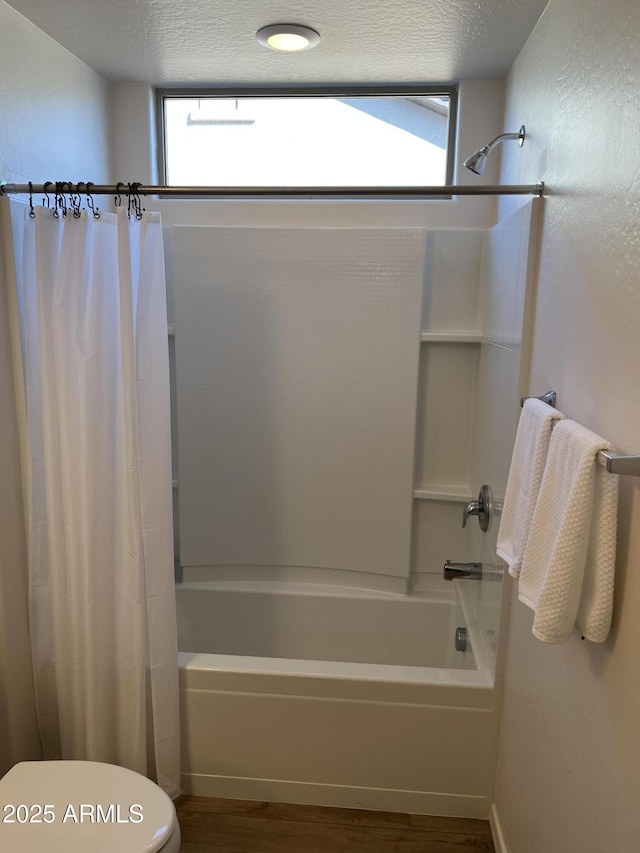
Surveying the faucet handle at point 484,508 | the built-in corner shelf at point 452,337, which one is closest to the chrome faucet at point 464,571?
the faucet handle at point 484,508

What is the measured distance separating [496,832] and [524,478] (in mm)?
1236

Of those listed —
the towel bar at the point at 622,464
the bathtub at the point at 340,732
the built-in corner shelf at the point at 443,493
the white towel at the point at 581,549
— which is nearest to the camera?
the towel bar at the point at 622,464

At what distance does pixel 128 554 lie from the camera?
1.93 meters

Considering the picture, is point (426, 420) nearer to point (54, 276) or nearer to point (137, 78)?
point (54, 276)

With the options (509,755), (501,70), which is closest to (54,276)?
(501,70)

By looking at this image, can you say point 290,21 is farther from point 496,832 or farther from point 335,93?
point 496,832

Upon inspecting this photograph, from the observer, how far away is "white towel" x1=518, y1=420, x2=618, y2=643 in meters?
1.08

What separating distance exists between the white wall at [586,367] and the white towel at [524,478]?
0.27 feet

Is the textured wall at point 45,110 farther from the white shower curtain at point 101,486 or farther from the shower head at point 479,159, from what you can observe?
the shower head at point 479,159

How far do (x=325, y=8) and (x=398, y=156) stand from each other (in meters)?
0.86

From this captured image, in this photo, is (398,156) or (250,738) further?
(398,156)

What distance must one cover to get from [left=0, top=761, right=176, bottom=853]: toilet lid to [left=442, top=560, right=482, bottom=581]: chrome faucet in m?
1.20

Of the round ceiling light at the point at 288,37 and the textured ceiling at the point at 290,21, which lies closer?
the textured ceiling at the point at 290,21

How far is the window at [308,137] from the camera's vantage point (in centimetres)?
258
